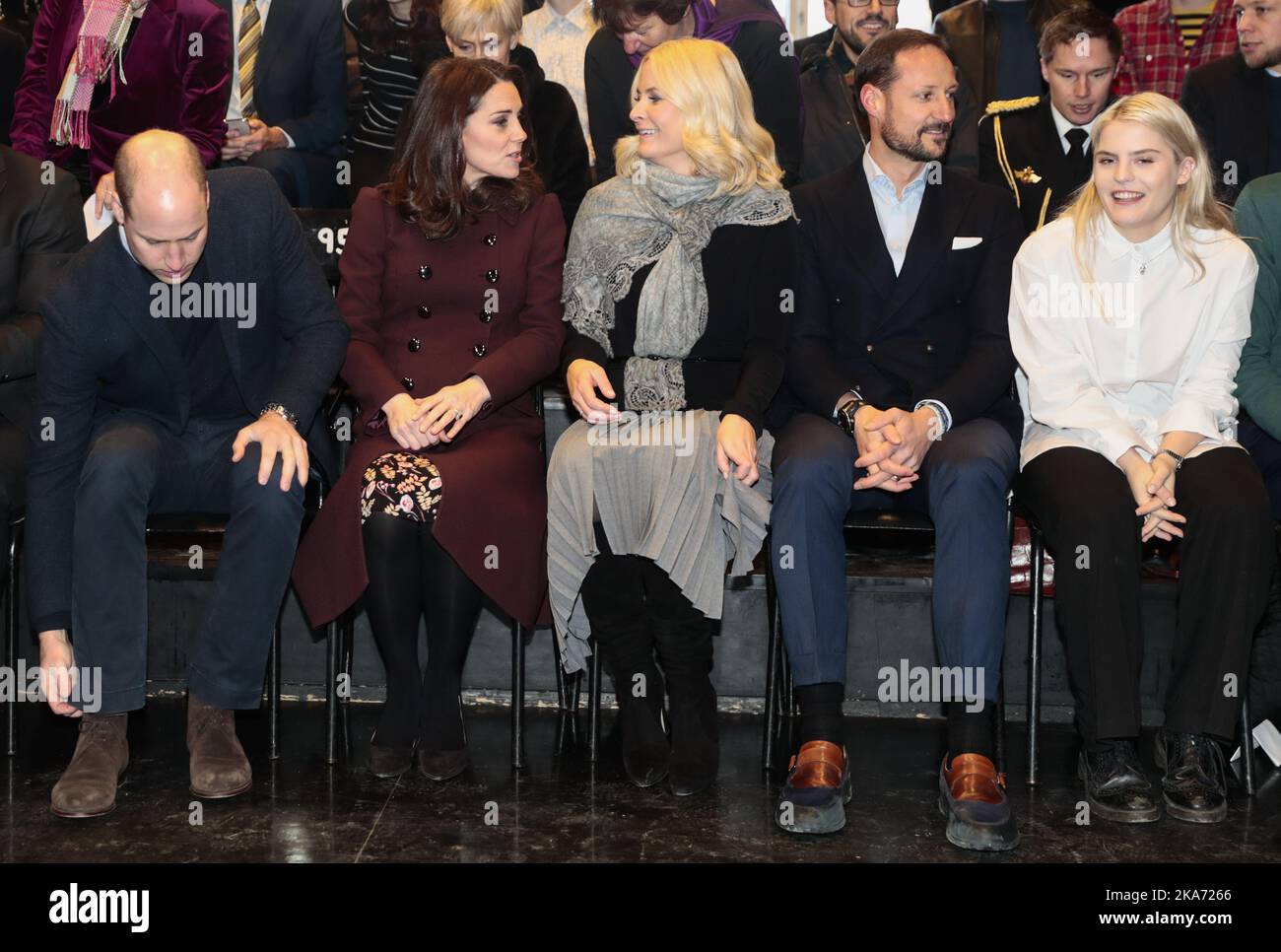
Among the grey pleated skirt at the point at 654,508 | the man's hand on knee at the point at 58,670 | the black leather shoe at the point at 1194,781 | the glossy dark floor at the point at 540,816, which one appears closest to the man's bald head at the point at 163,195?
the man's hand on knee at the point at 58,670

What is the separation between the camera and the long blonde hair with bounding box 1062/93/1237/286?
3605 millimetres

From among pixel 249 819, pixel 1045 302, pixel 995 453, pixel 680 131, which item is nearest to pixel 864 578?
pixel 995 453

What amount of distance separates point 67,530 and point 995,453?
7.00 ft

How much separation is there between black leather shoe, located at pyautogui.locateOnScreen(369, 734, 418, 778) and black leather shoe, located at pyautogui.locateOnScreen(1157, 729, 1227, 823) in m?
1.72

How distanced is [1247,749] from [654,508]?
4.80 feet

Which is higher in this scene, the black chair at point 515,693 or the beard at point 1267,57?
the beard at point 1267,57

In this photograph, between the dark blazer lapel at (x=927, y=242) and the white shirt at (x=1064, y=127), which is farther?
the white shirt at (x=1064, y=127)

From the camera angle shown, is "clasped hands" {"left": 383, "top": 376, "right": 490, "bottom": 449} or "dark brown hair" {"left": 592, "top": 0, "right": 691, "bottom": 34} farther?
"dark brown hair" {"left": 592, "top": 0, "right": 691, "bottom": 34}

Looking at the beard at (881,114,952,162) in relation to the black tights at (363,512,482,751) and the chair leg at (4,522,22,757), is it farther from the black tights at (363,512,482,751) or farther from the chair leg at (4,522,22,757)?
the chair leg at (4,522,22,757)

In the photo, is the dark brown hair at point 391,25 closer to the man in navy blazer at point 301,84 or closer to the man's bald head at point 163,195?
the man in navy blazer at point 301,84

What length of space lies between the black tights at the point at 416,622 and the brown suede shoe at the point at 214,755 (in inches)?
13.0

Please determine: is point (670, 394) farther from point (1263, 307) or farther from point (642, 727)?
point (1263, 307)

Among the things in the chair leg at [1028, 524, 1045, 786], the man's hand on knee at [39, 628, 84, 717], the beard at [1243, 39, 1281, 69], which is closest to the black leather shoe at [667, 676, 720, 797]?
the chair leg at [1028, 524, 1045, 786]

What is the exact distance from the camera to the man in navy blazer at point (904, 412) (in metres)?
3.29
